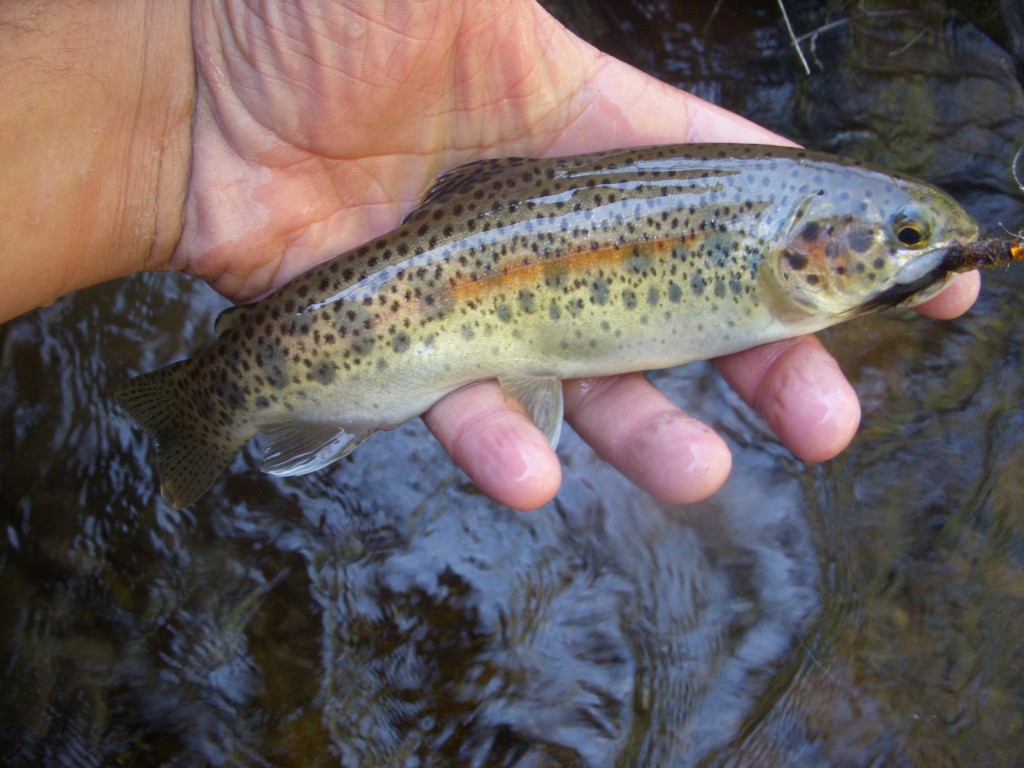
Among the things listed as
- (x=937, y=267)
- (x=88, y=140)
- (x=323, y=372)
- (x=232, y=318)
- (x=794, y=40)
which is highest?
(x=88, y=140)

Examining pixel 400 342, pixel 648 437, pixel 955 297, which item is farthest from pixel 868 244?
pixel 400 342

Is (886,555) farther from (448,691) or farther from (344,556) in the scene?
(344,556)

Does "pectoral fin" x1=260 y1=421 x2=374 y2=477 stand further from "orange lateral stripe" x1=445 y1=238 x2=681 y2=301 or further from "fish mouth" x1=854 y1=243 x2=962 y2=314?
"fish mouth" x1=854 y1=243 x2=962 y2=314

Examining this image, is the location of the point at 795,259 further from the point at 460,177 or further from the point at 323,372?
the point at 323,372

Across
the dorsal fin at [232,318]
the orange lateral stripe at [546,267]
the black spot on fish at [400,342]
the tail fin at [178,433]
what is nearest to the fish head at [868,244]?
the orange lateral stripe at [546,267]

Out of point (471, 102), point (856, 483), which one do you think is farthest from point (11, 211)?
point (856, 483)

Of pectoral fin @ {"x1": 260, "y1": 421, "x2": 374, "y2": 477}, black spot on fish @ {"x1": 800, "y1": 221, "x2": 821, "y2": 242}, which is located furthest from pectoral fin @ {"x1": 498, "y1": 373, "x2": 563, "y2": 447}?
black spot on fish @ {"x1": 800, "y1": 221, "x2": 821, "y2": 242}
